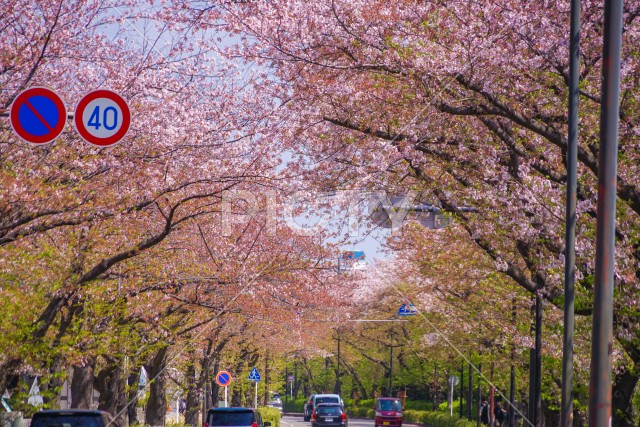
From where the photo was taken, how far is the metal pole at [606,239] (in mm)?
8273

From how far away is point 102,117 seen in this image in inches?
504

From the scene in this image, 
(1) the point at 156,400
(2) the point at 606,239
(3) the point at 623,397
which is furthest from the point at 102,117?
(1) the point at 156,400

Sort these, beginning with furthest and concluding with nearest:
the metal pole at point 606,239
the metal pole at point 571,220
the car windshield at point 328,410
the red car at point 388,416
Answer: the red car at point 388,416 < the car windshield at point 328,410 < the metal pole at point 571,220 < the metal pole at point 606,239

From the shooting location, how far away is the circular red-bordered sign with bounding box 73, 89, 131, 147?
1252 cm

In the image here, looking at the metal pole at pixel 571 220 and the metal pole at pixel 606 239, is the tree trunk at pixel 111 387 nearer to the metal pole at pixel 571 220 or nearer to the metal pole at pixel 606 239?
the metal pole at pixel 571 220

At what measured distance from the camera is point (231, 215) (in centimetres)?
1983

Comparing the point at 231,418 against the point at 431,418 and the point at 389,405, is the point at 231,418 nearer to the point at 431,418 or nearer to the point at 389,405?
the point at 389,405

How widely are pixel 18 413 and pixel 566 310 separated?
11.5m

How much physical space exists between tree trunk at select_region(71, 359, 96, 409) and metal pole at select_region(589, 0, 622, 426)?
18050 millimetres

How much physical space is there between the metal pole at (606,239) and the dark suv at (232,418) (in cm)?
1582

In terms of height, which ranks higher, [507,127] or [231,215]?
[507,127]

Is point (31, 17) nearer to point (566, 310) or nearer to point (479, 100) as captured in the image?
point (479, 100)

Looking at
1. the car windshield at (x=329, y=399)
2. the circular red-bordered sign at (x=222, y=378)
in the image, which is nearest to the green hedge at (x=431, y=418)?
the car windshield at (x=329, y=399)

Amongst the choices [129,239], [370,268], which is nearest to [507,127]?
[129,239]
